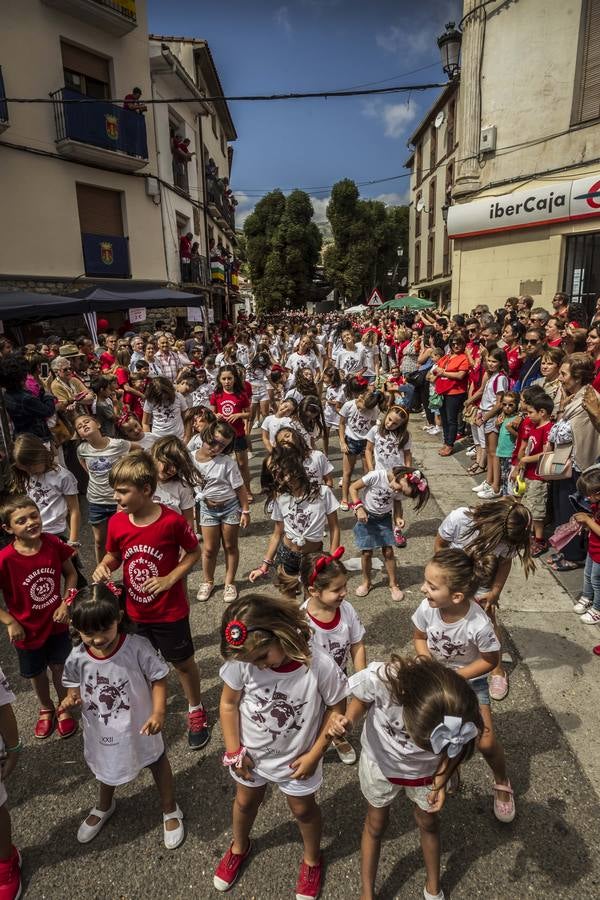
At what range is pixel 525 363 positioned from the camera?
7125 mm

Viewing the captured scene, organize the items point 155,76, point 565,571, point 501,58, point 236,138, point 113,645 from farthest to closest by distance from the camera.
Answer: point 236,138 → point 155,76 → point 501,58 → point 565,571 → point 113,645

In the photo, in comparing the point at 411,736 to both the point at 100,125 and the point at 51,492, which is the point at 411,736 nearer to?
the point at 51,492

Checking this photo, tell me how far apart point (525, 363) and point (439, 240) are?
23.8m

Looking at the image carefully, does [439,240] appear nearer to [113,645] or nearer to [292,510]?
[292,510]

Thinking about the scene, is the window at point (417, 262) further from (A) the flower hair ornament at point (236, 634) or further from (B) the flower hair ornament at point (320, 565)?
(A) the flower hair ornament at point (236, 634)

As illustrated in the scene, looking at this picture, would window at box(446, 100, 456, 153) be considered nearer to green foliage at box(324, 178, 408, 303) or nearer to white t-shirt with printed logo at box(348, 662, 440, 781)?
green foliage at box(324, 178, 408, 303)

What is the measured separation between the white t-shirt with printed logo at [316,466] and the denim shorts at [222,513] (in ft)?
2.40

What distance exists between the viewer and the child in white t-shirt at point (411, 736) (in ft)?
5.73

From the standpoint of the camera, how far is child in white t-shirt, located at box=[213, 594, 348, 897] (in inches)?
79.5

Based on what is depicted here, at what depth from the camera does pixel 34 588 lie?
9.61ft

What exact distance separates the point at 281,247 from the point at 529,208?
30.6 m

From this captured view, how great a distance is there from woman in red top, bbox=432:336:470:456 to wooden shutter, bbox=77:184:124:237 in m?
12.2

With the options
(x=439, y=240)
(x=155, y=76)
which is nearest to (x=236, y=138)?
(x=439, y=240)

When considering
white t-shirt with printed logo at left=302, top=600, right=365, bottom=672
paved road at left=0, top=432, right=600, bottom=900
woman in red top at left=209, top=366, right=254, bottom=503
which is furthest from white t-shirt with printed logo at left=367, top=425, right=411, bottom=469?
white t-shirt with printed logo at left=302, top=600, right=365, bottom=672
